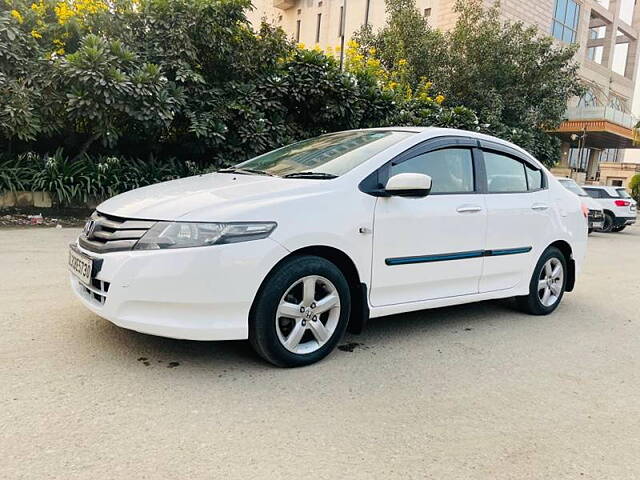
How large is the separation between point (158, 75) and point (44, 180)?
106 inches

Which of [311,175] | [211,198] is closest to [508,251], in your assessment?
[311,175]

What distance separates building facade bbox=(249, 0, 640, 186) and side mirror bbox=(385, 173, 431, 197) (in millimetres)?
28228

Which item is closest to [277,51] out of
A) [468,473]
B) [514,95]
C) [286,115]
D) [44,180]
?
[286,115]

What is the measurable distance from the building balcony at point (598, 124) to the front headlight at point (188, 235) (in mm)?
32161

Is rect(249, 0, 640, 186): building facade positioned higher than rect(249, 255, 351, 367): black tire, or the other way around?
rect(249, 0, 640, 186): building facade

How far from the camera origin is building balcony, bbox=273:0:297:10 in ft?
152

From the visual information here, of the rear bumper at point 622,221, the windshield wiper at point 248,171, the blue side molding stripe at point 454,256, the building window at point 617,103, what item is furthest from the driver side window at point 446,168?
the building window at point 617,103

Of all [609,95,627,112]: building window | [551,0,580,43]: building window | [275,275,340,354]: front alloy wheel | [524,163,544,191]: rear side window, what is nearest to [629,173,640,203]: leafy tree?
[551,0,580,43]: building window

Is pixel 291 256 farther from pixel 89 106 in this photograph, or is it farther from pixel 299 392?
pixel 89 106

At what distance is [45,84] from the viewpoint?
28.1 ft

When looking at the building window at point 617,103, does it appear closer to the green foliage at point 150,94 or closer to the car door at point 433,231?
the green foliage at point 150,94

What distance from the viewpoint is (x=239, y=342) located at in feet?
12.5

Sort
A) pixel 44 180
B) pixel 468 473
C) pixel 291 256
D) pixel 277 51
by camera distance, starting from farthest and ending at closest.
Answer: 1. pixel 277 51
2. pixel 44 180
3. pixel 291 256
4. pixel 468 473

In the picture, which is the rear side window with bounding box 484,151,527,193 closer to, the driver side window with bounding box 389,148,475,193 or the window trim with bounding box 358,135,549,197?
the window trim with bounding box 358,135,549,197
